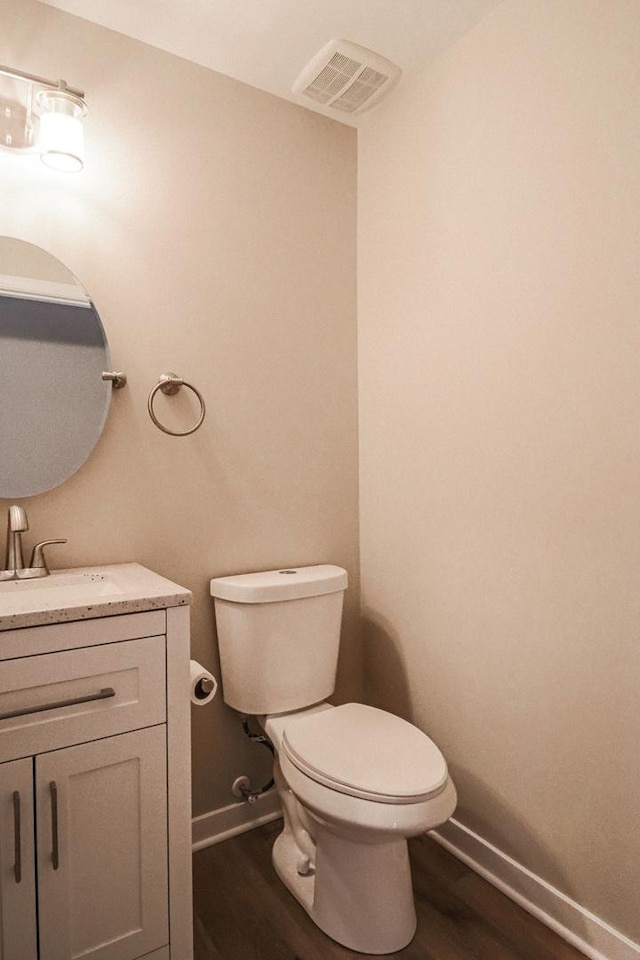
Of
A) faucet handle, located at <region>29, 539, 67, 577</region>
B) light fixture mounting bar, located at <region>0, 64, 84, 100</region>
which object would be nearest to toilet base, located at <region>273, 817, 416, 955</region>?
faucet handle, located at <region>29, 539, 67, 577</region>

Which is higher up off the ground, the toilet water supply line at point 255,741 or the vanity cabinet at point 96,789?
the vanity cabinet at point 96,789

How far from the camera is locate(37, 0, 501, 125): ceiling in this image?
152 centimetres

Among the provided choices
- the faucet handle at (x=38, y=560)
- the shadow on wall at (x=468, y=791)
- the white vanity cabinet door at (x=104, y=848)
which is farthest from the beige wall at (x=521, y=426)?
the faucet handle at (x=38, y=560)

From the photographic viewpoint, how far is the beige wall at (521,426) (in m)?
1.28

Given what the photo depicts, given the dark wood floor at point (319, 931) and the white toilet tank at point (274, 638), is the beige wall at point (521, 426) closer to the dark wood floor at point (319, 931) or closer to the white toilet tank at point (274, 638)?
the dark wood floor at point (319, 931)

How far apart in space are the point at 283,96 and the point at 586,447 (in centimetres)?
147

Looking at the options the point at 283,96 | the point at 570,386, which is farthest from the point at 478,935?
the point at 283,96

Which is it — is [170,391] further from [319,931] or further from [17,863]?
[319,931]

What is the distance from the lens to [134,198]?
1.62m

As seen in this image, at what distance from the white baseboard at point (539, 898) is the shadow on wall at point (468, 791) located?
1cm

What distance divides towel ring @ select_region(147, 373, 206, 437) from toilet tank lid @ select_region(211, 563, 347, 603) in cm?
45

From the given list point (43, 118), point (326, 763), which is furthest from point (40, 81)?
point (326, 763)

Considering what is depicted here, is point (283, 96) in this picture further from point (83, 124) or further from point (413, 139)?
point (83, 124)

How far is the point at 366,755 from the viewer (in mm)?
1366
